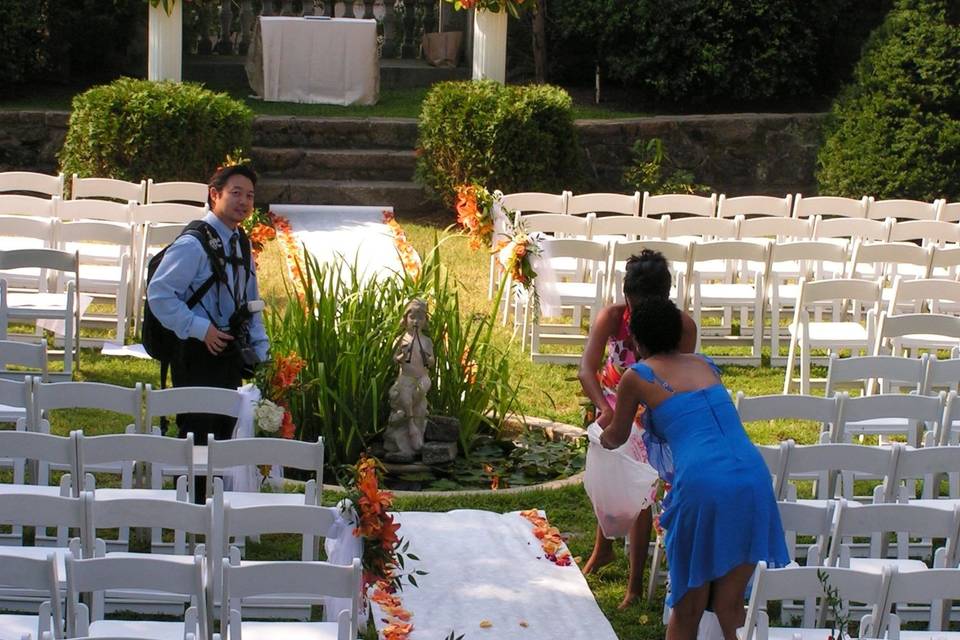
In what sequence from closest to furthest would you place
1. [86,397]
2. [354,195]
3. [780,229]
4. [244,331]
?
[86,397] < [244,331] < [780,229] < [354,195]

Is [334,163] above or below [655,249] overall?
above

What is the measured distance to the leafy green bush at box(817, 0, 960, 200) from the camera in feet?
50.6

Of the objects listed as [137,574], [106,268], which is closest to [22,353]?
[137,574]

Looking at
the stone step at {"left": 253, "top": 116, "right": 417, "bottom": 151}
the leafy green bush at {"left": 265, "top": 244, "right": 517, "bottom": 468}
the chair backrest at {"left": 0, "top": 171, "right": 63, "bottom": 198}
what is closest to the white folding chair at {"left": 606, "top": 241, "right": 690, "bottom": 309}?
the leafy green bush at {"left": 265, "top": 244, "right": 517, "bottom": 468}

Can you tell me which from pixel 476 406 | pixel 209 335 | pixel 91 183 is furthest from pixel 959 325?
pixel 91 183

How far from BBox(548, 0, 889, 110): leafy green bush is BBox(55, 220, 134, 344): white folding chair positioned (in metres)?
8.92

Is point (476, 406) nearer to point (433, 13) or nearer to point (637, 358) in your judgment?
point (637, 358)

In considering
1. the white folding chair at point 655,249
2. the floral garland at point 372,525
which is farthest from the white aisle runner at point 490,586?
the white folding chair at point 655,249

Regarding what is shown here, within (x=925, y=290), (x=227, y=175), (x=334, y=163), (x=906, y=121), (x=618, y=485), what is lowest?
(x=618, y=485)

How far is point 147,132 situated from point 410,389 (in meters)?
6.78

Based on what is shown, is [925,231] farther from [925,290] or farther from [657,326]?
[657,326]

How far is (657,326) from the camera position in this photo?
549 centimetres

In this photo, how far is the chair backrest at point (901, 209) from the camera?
12.8 meters

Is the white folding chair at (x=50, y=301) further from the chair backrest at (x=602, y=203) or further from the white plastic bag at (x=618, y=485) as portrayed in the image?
the chair backrest at (x=602, y=203)
